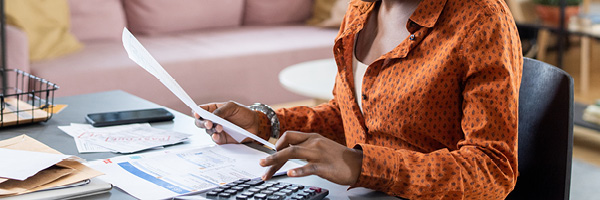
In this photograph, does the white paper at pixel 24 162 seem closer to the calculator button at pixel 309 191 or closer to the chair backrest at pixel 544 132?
the calculator button at pixel 309 191

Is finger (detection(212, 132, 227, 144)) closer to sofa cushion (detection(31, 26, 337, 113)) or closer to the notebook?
the notebook

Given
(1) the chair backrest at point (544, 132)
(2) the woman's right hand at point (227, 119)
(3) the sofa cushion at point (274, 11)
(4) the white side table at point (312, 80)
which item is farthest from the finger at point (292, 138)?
(3) the sofa cushion at point (274, 11)

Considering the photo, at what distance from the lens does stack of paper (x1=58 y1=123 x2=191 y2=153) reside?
1.10 meters

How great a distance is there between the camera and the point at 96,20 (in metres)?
3.12

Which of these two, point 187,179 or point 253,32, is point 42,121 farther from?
point 253,32

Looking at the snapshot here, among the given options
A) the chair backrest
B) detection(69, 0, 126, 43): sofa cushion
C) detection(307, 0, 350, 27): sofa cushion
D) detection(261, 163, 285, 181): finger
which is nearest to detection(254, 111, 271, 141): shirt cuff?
detection(261, 163, 285, 181): finger

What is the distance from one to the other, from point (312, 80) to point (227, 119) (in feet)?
4.38

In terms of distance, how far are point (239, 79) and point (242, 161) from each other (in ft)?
6.72

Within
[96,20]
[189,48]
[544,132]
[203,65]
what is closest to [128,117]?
[544,132]

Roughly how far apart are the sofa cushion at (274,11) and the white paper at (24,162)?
291 cm

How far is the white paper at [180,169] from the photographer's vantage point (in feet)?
2.97

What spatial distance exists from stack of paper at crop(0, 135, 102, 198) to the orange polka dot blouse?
380 mm

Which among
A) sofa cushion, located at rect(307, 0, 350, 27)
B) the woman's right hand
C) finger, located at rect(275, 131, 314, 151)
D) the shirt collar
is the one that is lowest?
the woman's right hand

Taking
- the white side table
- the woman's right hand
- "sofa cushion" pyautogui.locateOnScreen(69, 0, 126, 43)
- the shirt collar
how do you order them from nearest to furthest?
the shirt collar
the woman's right hand
the white side table
"sofa cushion" pyautogui.locateOnScreen(69, 0, 126, 43)
